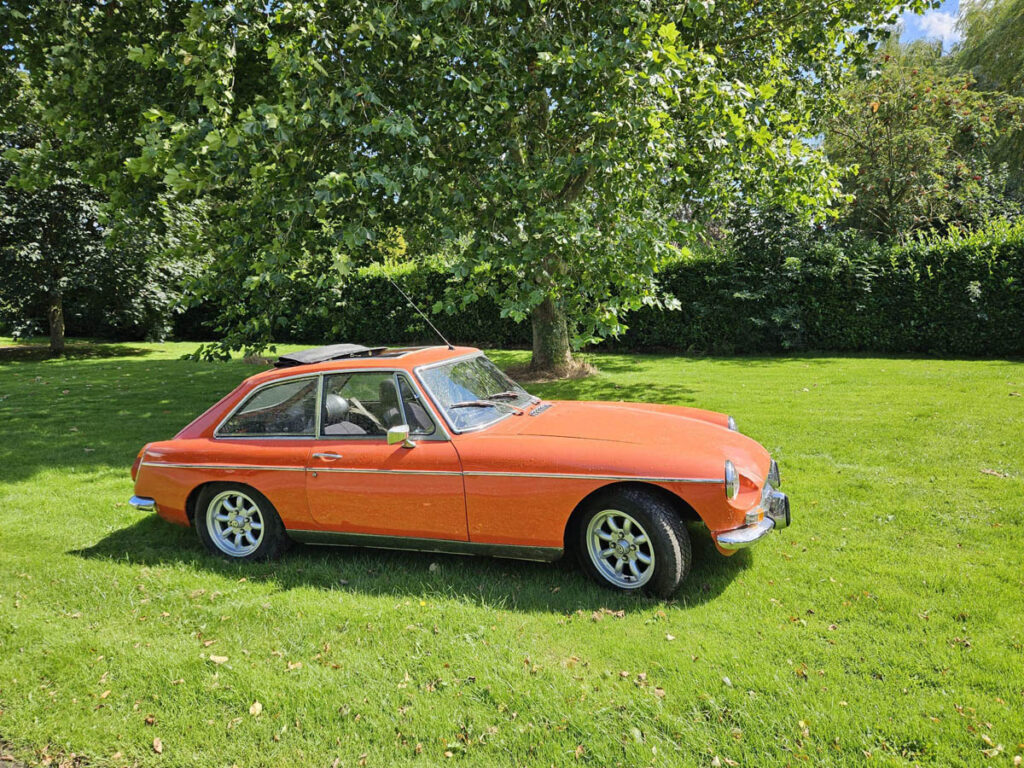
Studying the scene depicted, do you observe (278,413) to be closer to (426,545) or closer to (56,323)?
(426,545)

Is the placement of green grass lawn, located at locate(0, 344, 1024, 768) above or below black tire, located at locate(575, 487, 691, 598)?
below

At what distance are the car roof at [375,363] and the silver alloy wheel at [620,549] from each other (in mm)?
1724

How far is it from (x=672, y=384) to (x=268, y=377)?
27.8 feet

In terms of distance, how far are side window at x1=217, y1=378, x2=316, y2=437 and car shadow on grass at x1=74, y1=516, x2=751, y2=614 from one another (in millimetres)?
979

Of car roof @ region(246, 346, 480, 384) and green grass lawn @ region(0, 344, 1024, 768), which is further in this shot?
car roof @ region(246, 346, 480, 384)

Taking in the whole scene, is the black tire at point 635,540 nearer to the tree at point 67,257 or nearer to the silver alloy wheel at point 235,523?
the silver alloy wheel at point 235,523

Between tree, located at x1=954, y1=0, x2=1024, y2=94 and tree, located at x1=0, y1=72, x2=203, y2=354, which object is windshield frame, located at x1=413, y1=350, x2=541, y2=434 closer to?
tree, located at x1=0, y1=72, x2=203, y2=354

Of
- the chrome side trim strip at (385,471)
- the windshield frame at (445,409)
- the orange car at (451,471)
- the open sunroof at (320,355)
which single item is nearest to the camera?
the orange car at (451,471)

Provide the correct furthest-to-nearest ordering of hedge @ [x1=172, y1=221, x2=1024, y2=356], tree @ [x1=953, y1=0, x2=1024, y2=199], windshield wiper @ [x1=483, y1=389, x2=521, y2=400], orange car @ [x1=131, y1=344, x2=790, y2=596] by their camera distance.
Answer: tree @ [x1=953, y1=0, x2=1024, y2=199] → hedge @ [x1=172, y1=221, x2=1024, y2=356] → windshield wiper @ [x1=483, y1=389, x2=521, y2=400] → orange car @ [x1=131, y1=344, x2=790, y2=596]

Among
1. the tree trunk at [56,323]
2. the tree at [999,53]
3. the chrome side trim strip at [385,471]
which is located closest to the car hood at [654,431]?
the chrome side trim strip at [385,471]

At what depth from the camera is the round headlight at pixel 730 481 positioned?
3.79m

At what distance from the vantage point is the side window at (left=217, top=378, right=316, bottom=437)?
4809mm

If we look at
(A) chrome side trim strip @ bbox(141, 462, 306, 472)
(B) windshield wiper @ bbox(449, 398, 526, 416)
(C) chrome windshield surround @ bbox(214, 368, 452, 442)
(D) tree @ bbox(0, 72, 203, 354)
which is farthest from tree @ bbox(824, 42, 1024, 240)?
(D) tree @ bbox(0, 72, 203, 354)

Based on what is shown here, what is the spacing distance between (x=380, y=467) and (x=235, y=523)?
1418mm
